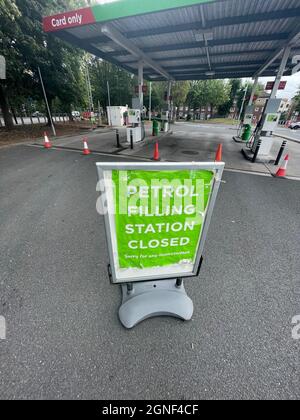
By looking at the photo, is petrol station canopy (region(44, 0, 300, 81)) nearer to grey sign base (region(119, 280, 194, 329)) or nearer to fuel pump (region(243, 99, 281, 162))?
fuel pump (region(243, 99, 281, 162))

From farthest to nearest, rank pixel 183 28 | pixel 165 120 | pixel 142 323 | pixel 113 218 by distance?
pixel 165 120
pixel 183 28
pixel 142 323
pixel 113 218

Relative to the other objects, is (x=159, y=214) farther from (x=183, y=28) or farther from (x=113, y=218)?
(x=183, y=28)

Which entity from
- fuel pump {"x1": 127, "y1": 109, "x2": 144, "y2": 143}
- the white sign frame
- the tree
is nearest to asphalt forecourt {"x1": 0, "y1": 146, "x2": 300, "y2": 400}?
the white sign frame

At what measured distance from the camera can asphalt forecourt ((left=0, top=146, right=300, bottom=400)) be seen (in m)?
1.50

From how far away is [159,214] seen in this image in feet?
5.02

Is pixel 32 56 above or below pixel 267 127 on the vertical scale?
above

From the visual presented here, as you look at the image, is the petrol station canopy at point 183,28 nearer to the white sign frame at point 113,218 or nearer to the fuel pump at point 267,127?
the fuel pump at point 267,127

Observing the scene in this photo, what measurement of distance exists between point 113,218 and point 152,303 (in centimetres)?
112

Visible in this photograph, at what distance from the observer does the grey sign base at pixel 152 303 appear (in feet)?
6.27

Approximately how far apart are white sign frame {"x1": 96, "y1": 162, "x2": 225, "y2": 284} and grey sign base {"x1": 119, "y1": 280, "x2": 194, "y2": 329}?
0.38m

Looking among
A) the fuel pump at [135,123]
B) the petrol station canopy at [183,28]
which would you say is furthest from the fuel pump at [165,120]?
the fuel pump at [135,123]

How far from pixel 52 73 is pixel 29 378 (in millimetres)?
17667

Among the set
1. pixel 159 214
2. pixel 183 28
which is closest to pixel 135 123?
pixel 183 28

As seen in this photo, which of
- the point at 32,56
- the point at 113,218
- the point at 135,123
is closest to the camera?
the point at 113,218
